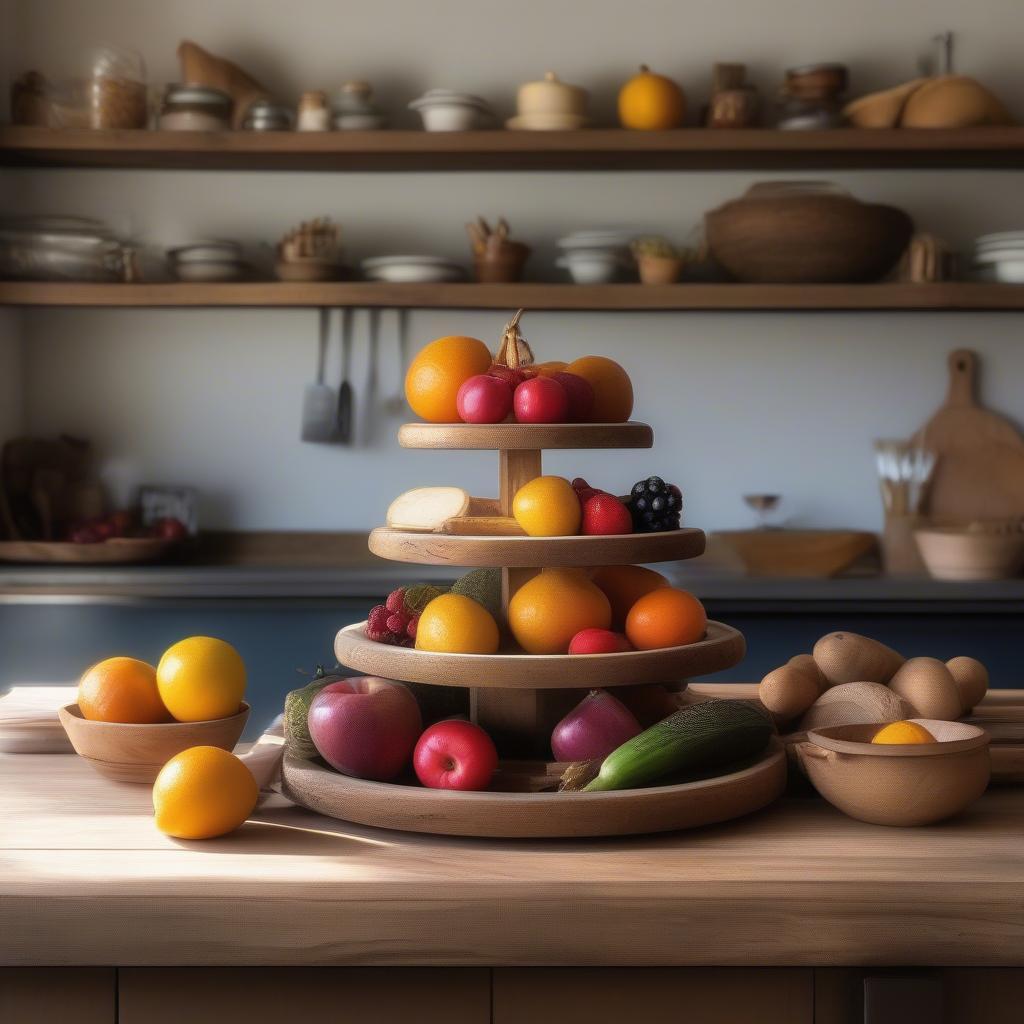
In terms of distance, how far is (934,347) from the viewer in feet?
11.5

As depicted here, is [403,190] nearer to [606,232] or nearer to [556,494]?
[606,232]

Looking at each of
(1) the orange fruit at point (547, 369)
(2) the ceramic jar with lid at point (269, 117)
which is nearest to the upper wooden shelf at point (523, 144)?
(2) the ceramic jar with lid at point (269, 117)

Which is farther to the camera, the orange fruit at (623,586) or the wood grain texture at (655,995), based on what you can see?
the orange fruit at (623,586)

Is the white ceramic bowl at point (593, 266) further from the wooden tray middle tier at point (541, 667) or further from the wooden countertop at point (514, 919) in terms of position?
the wooden countertop at point (514, 919)

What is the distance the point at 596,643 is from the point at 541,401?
227 millimetres

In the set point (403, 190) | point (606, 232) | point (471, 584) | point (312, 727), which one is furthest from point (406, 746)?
point (403, 190)

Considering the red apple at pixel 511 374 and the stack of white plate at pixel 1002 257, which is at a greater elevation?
the stack of white plate at pixel 1002 257

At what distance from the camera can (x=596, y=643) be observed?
114cm

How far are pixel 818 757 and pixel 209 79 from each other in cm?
281

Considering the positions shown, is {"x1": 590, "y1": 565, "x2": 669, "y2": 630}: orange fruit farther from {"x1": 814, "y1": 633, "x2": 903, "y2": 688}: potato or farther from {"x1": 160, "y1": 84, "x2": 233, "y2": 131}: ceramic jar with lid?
{"x1": 160, "y1": 84, "x2": 233, "y2": 131}: ceramic jar with lid

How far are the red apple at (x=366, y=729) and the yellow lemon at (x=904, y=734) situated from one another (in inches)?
15.9

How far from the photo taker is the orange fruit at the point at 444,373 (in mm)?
1252

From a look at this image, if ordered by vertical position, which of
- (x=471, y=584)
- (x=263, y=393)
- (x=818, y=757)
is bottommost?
(x=818, y=757)

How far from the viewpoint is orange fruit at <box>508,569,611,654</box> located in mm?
1156
